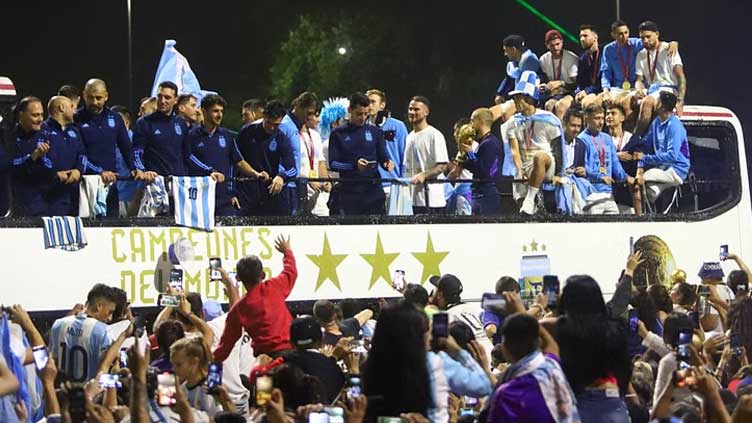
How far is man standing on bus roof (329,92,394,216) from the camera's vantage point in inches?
579

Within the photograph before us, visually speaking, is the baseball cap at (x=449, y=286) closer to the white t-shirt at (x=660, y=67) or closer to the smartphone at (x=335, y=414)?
the smartphone at (x=335, y=414)

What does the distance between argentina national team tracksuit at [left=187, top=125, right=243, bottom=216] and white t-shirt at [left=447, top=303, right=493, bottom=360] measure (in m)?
2.24

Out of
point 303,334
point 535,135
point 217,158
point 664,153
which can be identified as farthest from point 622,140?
point 303,334

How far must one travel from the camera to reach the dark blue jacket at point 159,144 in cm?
1386

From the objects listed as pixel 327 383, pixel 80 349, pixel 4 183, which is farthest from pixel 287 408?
pixel 4 183

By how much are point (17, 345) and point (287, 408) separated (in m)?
1.77

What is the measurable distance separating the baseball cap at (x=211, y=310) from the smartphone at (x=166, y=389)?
6.03 metres

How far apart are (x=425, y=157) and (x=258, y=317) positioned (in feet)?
15.3

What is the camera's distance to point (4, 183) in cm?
1316

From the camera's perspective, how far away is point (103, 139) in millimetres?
13695

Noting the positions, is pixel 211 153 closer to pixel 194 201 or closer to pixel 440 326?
pixel 194 201

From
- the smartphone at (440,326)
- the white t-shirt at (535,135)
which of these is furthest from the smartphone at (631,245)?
the smartphone at (440,326)

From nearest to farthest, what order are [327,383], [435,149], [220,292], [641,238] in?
[327,383]
[220,292]
[435,149]
[641,238]

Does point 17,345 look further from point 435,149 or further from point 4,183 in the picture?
point 435,149
